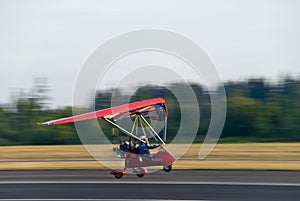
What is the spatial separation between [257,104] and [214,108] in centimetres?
2367

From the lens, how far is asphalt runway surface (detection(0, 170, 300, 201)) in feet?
46.1

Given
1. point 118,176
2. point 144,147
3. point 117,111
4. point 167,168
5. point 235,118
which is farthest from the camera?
point 235,118

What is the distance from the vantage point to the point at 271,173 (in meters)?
18.3

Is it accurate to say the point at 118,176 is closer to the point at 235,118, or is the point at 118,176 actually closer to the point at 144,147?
the point at 144,147

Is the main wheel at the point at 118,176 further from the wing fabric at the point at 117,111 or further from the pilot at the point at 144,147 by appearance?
the wing fabric at the point at 117,111

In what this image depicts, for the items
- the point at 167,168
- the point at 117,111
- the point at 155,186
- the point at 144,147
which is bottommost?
the point at 155,186

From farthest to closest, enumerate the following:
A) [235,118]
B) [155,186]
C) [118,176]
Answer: [235,118] < [118,176] < [155,186]

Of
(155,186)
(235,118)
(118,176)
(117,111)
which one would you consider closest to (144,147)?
(118,176)

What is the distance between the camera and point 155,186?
51.5 feet

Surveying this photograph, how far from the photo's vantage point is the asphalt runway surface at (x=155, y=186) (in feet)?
46.1

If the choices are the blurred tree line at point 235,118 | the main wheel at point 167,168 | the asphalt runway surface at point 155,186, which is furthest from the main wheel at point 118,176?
the blurred tree line at point 235,118

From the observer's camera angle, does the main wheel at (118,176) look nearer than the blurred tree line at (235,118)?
Yes

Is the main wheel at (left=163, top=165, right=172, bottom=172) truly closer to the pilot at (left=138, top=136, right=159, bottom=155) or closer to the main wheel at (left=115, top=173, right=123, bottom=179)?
the pilot at (left=138, top=136, right=159, bottom=155)

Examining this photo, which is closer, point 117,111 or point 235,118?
point 117,111
